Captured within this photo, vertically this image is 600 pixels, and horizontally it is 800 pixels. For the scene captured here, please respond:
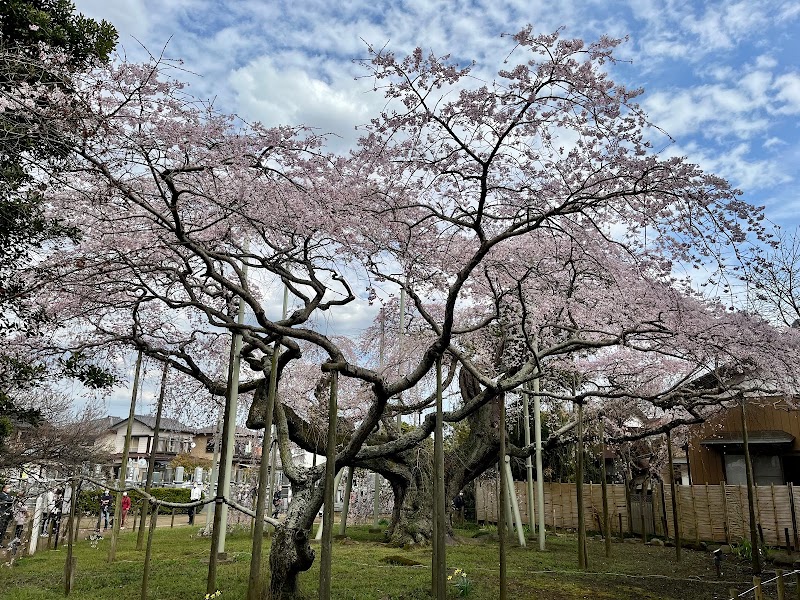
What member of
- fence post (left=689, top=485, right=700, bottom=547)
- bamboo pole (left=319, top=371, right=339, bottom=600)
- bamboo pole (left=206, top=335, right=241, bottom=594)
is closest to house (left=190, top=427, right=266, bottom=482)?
bamboo pole (left=206, top=335, right=241, bottom=594)

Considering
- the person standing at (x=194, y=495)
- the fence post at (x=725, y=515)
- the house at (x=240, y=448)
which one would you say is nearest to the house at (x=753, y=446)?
the fence post at (x=725, y=515)

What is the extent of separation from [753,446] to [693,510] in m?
3.83

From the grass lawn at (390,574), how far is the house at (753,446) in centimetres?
553

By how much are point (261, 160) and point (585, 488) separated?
58.6ft

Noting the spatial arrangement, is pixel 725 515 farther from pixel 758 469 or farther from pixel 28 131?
pixel 28 131

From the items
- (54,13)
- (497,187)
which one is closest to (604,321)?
(497,187)

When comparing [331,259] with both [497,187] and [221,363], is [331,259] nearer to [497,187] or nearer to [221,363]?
[497,187]

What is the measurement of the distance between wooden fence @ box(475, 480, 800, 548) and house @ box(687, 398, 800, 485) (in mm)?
2178

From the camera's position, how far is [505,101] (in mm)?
5664

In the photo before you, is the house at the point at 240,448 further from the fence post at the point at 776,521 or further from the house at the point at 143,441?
the fence post at the point at 776,521

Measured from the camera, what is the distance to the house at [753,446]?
17.5 m

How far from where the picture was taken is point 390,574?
9.98 metres

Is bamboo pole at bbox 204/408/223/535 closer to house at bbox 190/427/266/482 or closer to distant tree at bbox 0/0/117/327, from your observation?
house at bbox 190/427/266/482

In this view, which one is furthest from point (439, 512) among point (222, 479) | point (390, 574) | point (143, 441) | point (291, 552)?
point (143, 441)
